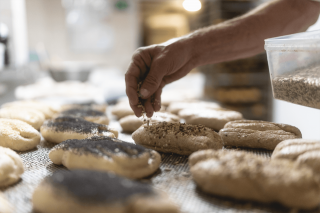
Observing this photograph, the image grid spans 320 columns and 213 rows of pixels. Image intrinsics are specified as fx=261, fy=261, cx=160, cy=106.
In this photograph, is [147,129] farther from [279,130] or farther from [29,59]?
[29,59]

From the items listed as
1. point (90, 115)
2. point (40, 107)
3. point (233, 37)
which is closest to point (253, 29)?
point (233, 37)

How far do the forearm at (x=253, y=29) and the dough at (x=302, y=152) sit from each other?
892 mm

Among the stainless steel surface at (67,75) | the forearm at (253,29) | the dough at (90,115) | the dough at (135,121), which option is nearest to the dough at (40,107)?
the dough at (90,115)

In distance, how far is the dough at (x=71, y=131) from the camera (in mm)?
1382

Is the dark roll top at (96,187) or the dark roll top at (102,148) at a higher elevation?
the dark roll top at (96,187)

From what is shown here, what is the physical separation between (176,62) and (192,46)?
191mm

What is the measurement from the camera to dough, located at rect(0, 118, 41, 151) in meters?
1.26

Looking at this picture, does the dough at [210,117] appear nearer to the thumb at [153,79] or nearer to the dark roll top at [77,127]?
the thumb at [153,79]

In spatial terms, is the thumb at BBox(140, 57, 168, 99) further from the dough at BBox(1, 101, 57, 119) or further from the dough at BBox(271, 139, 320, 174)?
the dough at BBox(1, 101, 57, 119)

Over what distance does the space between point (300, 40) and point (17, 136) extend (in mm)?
1368

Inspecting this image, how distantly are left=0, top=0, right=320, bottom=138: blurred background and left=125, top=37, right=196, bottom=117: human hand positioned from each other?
4.08 feet

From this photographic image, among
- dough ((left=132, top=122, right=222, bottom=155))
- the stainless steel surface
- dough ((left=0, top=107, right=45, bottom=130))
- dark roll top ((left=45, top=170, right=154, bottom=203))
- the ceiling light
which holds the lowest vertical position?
the stainless steel surface

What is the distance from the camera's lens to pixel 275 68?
127 cm

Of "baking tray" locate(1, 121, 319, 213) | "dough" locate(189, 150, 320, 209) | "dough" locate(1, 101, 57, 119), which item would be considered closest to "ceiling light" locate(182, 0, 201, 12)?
"dough" locate(1, 101, 57, 119)
